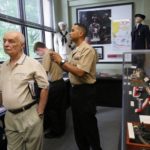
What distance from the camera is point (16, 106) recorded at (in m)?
1.67

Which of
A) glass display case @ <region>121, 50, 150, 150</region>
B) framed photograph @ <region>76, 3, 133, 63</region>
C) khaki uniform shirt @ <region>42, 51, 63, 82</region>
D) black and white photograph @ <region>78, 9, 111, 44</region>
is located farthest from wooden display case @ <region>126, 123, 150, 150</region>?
black and white photograph @ <region>78, 9, 111, 44</region>

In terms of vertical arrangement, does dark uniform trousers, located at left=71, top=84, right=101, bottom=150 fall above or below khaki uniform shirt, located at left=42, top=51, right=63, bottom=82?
below

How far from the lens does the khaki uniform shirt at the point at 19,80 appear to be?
5.47 feet

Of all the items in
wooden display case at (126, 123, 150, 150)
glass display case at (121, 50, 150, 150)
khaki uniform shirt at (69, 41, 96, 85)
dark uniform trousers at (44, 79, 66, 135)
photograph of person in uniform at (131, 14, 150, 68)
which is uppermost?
photograph of person in uniform at (131, 14, 150, 68)

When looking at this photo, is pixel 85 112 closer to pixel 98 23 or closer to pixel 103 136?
pixel 103 136

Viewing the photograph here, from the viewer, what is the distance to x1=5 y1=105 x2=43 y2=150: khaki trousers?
5.63 feet

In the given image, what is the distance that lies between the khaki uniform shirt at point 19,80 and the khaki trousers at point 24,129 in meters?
0.10

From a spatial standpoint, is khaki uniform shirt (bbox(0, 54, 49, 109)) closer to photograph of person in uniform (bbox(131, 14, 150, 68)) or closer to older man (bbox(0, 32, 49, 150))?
older man (bbox(0, 32, 49, 150))

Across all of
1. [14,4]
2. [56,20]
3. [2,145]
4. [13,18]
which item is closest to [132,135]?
[2,145]

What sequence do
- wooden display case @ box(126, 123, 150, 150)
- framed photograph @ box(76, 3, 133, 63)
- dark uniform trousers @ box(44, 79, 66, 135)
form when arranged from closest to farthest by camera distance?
wooden display case @ box(126, 123, 150, 150) → dark uniform trousers @ box(44, 79, 66, 135) → framed photograph @ box(76, 3, 133, 63)

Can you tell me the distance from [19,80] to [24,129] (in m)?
0.43

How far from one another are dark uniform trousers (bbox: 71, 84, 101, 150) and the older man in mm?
443

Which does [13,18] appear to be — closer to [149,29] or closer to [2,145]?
[2,145]

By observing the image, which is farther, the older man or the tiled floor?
the tiled floor
